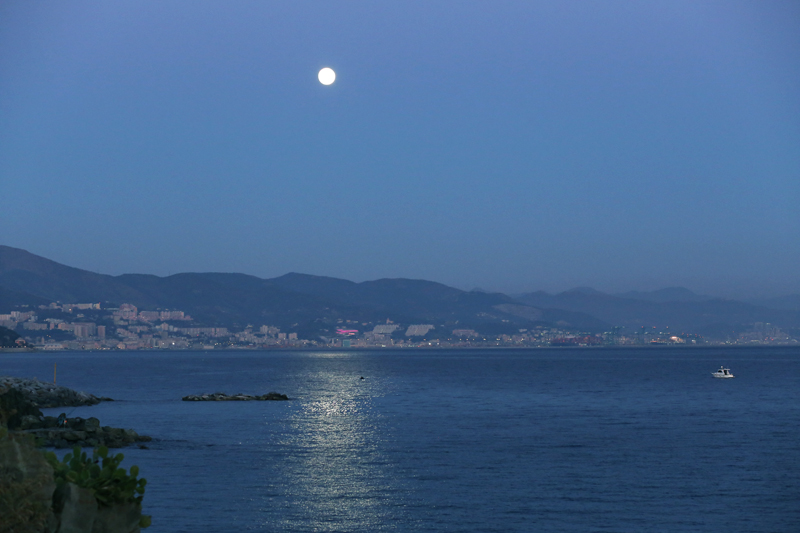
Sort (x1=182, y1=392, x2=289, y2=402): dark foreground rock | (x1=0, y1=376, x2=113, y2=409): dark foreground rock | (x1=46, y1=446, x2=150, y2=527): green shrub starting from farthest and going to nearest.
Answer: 1. (x1=182, y1=392, x2=289, y2=402): dark foreground rock
2. (x1=0, y1=376, x2=113, y2=409): dark foreground rock
3. (x1=46, y1=446, x2=150, y2=527): green shrub

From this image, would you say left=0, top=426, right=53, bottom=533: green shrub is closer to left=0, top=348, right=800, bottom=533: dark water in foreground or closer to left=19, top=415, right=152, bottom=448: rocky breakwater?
left=0, top=348, right=800, bottom=533: dark water in foreground

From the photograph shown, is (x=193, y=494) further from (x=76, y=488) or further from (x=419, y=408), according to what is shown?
(x=419, y=408)

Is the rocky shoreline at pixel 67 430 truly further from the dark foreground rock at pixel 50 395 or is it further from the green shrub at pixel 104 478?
the green shrub at pixel 104 478

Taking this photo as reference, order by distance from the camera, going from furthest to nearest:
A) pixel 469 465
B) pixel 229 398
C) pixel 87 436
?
pixel 229 398
pixel 87 436
pixel 469 465

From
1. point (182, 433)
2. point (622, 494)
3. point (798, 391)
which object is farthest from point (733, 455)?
point (798, 391)

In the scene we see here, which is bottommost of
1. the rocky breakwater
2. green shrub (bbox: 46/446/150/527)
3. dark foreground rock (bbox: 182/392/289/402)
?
dark foreground rock (bbox: 182/392/289/402)

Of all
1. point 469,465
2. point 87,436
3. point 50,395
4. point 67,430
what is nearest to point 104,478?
point 469,465

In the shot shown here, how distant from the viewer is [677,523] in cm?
3100

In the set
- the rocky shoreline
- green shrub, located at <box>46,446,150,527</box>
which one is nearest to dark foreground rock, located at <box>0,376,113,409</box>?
the rocky shoreline

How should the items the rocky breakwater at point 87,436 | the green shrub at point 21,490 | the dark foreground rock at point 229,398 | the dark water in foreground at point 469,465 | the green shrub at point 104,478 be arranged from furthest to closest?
the dark foreground rock at point 229,398
the rocky breakwater at point 87,436
the dark water in foreground at point 469,465
the green shrub at point 104,478
the green shrub at point 21,490

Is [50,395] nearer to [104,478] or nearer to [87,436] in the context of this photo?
[87,436]

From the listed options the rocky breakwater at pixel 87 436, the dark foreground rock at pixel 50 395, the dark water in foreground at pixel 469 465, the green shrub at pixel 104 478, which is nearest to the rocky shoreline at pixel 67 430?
the rocky breakwater at pixel 87 436

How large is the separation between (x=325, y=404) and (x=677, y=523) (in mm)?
65350

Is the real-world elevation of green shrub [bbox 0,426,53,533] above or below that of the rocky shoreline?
above
